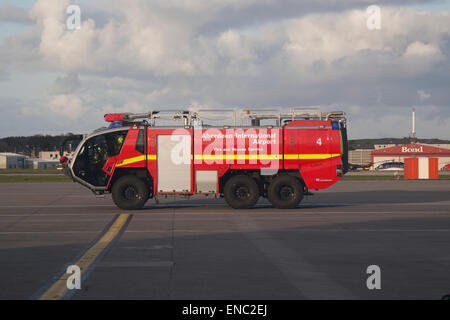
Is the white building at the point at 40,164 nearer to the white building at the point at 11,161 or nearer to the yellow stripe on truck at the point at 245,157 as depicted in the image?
the white building at the point at 11,161

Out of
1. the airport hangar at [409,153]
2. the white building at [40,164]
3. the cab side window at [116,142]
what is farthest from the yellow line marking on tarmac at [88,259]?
the white building at [40,164]

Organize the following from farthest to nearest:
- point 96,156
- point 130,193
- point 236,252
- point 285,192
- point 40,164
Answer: point 40,164 → point 96,156 → point 285,192 → point 130,193 → point 236,252

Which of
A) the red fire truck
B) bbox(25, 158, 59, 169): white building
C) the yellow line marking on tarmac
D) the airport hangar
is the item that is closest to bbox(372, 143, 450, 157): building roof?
the airport hangar

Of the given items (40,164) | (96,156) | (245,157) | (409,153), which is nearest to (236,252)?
(245,157)

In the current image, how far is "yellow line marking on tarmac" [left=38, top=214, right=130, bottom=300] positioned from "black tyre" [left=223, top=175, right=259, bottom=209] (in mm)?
4485

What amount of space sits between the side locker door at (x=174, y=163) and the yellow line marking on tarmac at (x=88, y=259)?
3.48 m

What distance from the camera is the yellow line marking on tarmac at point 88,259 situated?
27.3ft

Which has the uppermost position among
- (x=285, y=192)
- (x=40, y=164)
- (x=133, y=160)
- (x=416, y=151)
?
(x=416, y=151)

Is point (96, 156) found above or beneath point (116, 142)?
beneath

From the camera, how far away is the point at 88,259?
1143cm

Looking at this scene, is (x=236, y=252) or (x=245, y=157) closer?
(x=236, y=252)

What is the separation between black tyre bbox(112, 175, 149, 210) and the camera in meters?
22.5

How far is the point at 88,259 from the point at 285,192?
12.4 m

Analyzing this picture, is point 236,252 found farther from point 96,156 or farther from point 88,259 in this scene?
point 96,156
